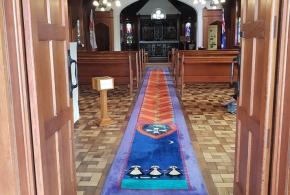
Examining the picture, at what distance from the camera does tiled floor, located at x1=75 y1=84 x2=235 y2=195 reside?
292 cm

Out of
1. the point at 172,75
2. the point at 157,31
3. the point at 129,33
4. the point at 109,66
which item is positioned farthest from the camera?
the point at 157,31

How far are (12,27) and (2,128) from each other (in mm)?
417

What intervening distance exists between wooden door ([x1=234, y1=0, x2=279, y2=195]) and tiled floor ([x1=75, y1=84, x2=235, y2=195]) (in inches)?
29.1

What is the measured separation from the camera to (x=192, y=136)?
4145mm

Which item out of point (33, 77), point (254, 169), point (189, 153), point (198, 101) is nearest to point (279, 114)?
point (254, 169)

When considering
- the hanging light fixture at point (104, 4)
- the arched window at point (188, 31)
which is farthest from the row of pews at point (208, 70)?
the arched window at point (188, 31)

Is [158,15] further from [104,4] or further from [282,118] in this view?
[282,118]

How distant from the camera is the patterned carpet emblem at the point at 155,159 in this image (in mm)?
2697

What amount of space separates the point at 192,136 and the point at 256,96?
2443 millimetres

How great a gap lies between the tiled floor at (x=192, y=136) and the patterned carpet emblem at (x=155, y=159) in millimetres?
105

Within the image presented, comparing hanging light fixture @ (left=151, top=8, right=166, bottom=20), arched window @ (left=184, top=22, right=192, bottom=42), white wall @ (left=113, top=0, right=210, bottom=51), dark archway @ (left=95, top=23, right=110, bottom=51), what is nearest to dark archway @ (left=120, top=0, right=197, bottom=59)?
arched window @ (left=184, top=22, right=192, bottom=42)

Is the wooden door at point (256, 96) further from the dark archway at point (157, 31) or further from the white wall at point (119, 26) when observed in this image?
the dark archway at point (157, 31)

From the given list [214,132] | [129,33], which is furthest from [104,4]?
[214,132]

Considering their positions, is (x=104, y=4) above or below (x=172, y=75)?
above
